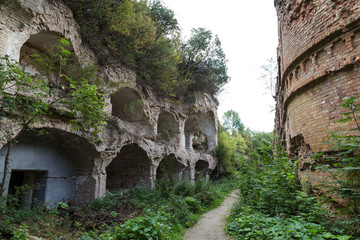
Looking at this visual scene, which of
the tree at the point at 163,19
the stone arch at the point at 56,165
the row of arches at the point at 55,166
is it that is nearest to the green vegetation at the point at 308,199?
the row of arches at the point at 55,166

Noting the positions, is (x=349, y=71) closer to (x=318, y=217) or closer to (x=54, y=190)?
(x=318, y=217)

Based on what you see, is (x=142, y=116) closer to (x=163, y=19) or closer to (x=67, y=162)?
(x=67, y=162)

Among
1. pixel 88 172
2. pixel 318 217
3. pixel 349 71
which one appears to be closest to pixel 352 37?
pixel 349 71

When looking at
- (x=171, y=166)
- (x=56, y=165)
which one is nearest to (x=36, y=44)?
(x=56, y=165)

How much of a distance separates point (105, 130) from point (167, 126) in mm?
6604

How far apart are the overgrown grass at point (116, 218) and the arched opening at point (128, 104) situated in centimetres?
391

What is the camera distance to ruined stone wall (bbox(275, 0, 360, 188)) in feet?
14.3

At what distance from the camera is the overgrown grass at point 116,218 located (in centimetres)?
466

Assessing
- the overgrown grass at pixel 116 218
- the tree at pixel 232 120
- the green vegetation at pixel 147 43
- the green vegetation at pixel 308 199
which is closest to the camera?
the green vegetation at pixel 308 199

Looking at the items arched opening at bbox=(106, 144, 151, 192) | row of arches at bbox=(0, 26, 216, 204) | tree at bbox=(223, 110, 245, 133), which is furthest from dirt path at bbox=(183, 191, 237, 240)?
tree at bbox=(223, 110, 245, 133)

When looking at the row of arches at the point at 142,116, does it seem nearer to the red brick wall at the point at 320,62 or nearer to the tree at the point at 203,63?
the tree at the point at 203,63

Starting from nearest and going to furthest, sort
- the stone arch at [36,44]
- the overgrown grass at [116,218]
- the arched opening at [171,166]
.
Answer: the overgrown grass at [116,218]
the stone arch at [36,44]
the arched opening at [171,166]

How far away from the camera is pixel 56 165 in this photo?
8695 mm

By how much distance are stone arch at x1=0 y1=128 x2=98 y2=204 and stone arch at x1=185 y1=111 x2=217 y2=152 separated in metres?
11.3
